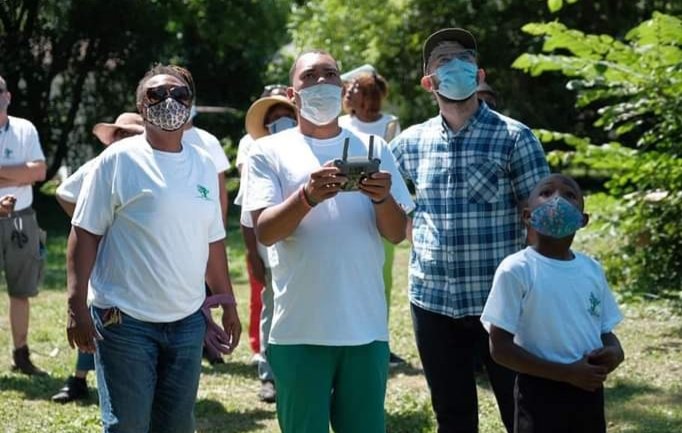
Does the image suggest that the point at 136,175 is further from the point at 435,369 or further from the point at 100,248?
the point at 435,369

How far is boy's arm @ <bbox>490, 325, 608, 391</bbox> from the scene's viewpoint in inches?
153

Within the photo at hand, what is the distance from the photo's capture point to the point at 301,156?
429 centimetres

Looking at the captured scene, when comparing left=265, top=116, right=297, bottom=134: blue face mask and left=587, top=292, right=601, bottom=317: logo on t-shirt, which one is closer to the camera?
left=587, top=292, right=601, bottom=317: logo on t-shirt

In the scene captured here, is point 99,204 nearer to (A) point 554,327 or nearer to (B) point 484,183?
(B) point 484,183

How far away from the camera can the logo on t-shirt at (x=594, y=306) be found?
4.01m

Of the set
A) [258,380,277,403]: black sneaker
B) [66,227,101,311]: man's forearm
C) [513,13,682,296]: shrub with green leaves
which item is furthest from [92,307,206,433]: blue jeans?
[513,13,682,296]: shrub with green leaves

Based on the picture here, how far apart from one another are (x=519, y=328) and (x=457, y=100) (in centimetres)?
116

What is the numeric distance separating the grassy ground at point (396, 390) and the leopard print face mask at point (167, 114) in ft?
8.49

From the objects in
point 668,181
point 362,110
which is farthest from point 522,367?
point 668,181

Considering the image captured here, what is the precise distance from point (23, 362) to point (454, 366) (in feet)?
13.8

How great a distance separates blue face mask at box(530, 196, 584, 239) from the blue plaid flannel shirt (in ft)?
1.79

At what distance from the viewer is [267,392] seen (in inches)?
281

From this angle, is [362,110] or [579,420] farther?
[362,110]

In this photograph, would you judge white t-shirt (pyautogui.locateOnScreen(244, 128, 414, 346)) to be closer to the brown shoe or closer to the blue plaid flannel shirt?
the blue plaid flannel shirt
